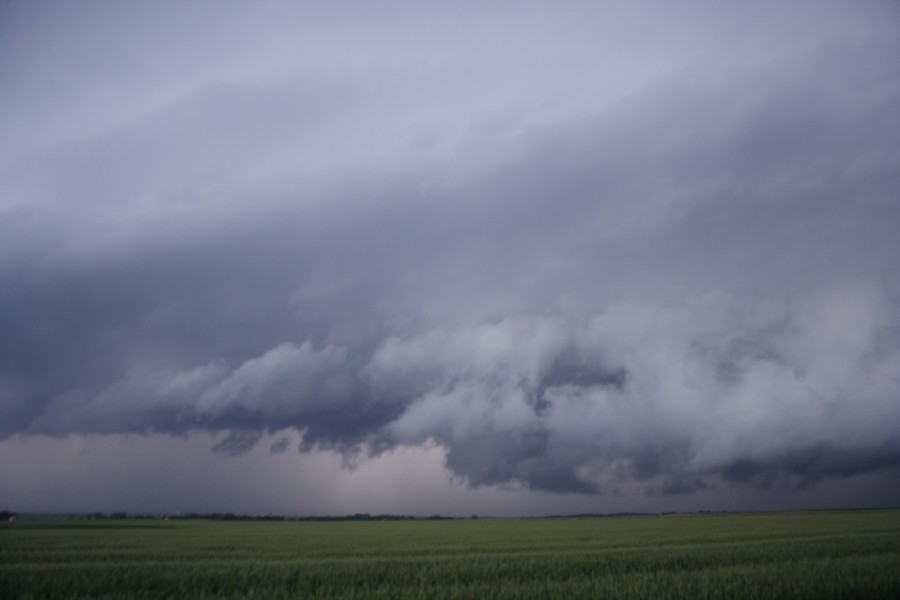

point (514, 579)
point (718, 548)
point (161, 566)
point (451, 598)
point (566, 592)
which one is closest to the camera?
point (451, 598)

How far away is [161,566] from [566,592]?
51.6 feet

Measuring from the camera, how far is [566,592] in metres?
14.8

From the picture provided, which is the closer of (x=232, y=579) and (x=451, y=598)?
(x=451, y=598)

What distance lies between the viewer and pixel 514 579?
17.4 meters

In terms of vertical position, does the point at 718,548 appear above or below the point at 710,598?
below

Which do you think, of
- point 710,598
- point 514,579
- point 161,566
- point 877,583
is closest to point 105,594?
point 161,566

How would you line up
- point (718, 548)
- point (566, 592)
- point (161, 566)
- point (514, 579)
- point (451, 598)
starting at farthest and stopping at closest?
point (718, 548) → point (161, 566) → point (514, 579) → point (566, 592) → point (451, 598)

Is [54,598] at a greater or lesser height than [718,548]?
greater

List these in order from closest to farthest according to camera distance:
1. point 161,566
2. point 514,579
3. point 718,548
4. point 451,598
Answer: point 451,598 < point 514,579 < point 161,566 < point 718,548

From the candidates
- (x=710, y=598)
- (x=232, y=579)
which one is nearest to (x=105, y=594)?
(x=232, y=579)

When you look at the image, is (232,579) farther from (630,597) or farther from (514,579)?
(630,597)

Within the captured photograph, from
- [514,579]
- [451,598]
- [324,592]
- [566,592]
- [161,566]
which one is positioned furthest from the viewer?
[161,566]

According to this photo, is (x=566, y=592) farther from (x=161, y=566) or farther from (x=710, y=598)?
(x=161, y=566)

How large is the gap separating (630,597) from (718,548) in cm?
1656
